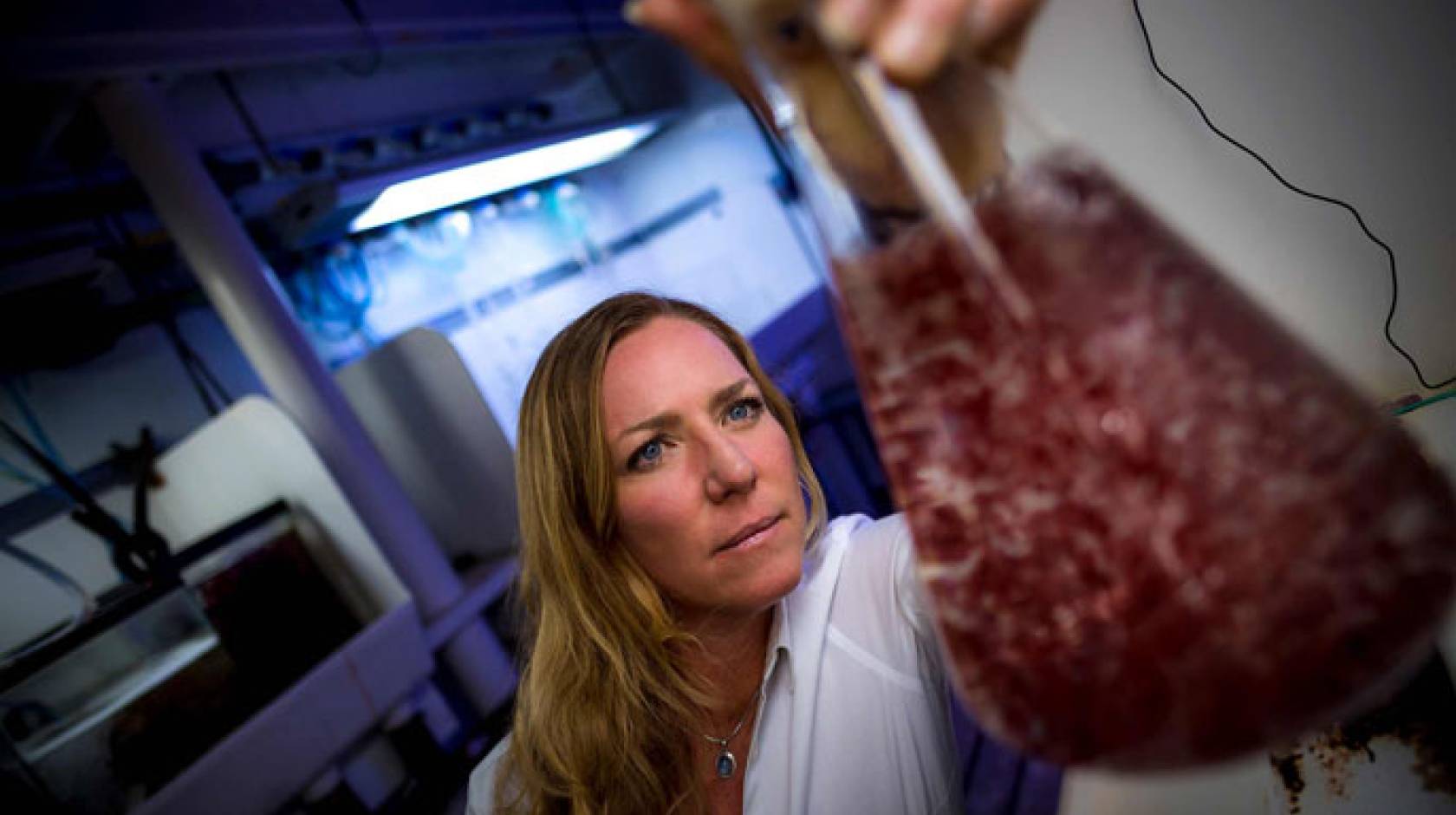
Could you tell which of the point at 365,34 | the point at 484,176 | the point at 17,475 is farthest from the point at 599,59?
the point at 17,475

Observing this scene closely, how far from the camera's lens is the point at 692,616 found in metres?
1.11

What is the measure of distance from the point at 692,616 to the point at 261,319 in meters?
1.30

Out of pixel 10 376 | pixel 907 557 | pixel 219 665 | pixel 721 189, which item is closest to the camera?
pixel 907 557

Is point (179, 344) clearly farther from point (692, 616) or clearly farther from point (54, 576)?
point (692, 616)

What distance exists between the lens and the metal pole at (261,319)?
5.26 ft

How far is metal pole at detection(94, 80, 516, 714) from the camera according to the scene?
1.60 meters

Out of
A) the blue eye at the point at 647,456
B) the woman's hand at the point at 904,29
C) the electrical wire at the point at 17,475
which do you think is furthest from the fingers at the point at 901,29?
the electrical wire at the point at 17,475

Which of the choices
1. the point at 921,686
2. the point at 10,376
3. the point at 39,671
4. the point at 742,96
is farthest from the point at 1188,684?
the point at 10,376

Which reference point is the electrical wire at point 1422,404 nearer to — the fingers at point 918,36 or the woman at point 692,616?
the woman at point 692,616

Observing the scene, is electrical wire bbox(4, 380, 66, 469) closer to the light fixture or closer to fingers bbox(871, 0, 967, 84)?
the light fixture

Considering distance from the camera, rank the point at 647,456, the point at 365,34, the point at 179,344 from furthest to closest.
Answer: the point at 365,34
the point at 179,344
the point at 647,456

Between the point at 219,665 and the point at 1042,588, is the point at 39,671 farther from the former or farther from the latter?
the point at 1042,588

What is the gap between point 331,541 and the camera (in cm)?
166

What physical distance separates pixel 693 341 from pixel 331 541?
1.15m
